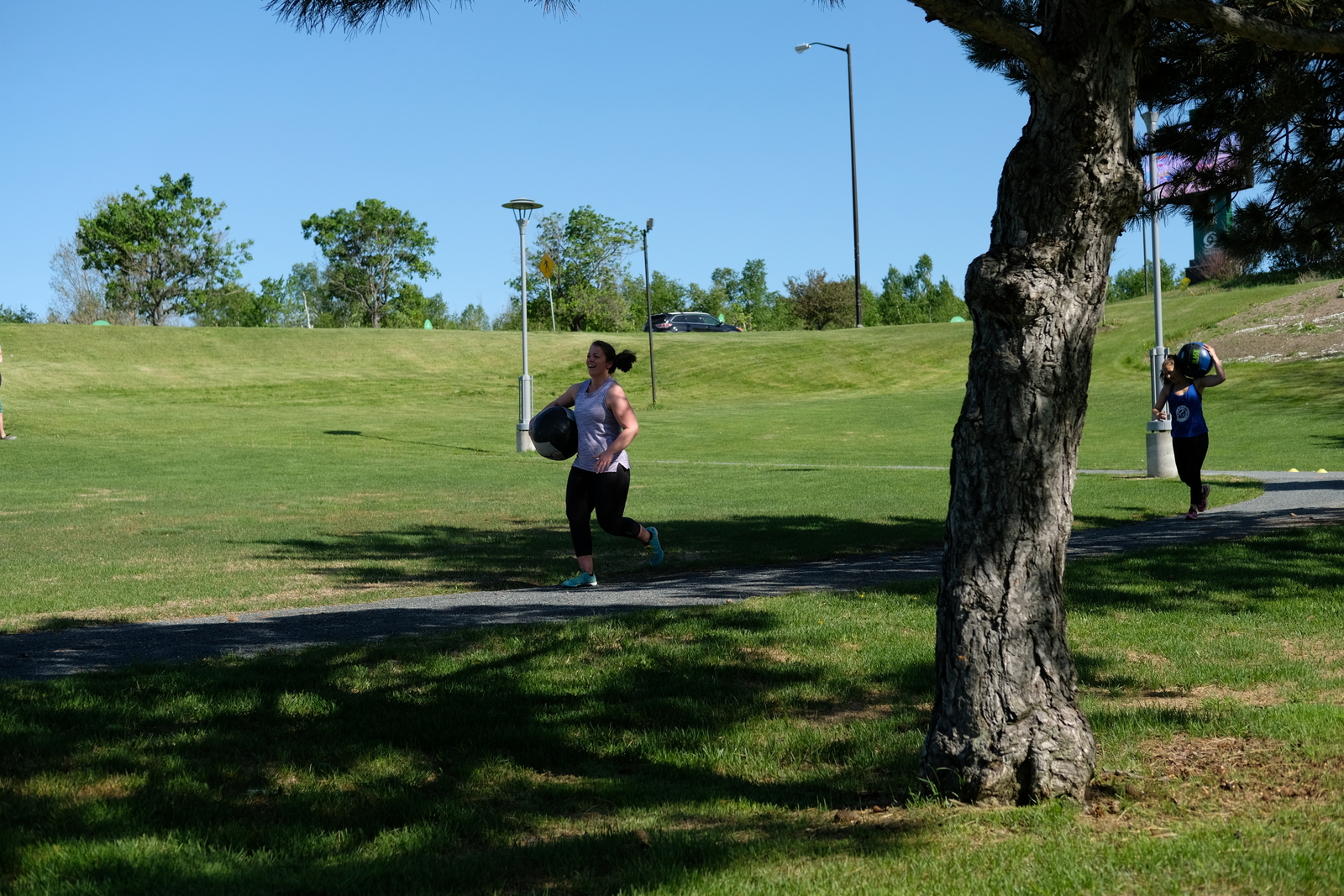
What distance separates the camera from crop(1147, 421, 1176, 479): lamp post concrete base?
19219mm

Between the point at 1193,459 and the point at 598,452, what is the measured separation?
24.6 ft

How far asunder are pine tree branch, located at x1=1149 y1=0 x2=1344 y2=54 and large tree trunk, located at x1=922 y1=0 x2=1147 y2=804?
0.43 meters

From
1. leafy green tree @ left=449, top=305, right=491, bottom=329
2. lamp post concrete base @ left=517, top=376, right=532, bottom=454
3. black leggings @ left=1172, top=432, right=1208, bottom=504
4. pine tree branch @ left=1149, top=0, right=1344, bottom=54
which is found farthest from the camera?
leafy green tree @ left=449, top=305, right=491, bottom=329

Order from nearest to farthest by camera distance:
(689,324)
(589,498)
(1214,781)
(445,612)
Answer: (1214,781) < (445,612) < (589,498) < (689,324)

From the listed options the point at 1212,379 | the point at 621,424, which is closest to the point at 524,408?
the point at 1212,379

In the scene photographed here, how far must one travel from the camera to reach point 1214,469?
21.3 m

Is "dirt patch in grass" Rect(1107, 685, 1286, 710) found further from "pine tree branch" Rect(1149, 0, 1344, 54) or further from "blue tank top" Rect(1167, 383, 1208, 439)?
"blue tank top" Rect(1167, 383, 1208, 439)

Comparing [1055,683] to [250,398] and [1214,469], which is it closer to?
[1214,469]

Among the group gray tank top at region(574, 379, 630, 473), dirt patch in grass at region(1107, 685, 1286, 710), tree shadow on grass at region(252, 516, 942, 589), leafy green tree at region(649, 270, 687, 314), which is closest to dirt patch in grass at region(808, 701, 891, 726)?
dirt patch in grass at region(1107, 685, 1286, 710)

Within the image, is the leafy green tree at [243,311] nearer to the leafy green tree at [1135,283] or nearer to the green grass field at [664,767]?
the leafy green tree at [1135,283]

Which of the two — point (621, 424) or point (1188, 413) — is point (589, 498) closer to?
point (621, 424)

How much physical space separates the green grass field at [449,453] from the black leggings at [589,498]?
2.92 ft

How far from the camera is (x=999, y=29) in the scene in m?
4.12

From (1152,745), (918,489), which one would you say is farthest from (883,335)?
(1152,745)
